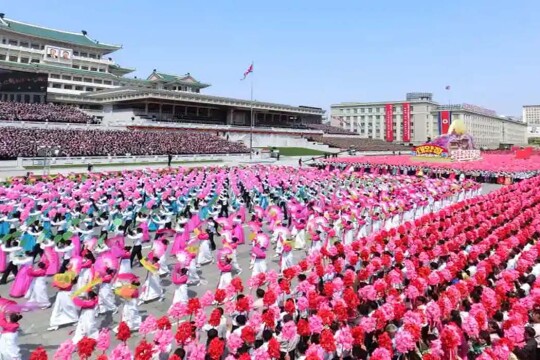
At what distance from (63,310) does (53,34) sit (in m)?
67.0

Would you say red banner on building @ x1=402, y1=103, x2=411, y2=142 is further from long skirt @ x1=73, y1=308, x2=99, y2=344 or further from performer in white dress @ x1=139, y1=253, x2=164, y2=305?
long skirt @ x1=73, y1=308, x2=99, y2=344

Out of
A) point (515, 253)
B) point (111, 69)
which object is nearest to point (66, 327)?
point (515, 253)

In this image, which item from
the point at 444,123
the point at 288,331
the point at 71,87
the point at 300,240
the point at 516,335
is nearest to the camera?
the point at 516,335

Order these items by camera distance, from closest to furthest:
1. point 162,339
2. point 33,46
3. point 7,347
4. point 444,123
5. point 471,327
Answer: point 162,339, point 471,327, point 7,347, point 33,46, point 444,123

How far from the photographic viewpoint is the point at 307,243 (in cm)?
1437

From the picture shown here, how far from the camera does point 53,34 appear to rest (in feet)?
207

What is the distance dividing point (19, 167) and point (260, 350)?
102ft

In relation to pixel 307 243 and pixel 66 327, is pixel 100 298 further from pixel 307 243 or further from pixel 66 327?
pixel 307 243

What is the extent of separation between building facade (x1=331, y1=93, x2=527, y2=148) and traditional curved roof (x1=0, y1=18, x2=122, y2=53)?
5603cm

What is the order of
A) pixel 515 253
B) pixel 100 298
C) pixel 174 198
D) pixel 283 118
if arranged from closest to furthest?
pixel 100 298 → pixel 515 253 → pixel 174 198 → pixel 283 118

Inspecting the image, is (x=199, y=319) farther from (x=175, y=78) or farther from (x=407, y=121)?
(x=407, y=121)

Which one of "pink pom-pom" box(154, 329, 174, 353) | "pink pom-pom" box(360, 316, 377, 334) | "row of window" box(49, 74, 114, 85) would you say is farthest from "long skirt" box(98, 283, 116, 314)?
"row of window" box(49, 74, 114, 85)

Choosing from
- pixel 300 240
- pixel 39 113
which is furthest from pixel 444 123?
pixel 300 240

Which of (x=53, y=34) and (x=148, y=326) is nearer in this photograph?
(x=148, y=326)
